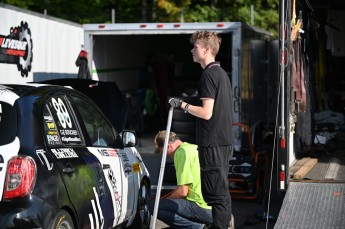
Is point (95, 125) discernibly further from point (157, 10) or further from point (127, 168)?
point (157, 10)

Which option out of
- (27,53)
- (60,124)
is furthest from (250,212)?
(27,53)

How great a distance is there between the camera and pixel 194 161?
296 inches

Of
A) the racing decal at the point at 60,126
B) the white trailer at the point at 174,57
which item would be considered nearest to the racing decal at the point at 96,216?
the racing decal at the point at 60,126

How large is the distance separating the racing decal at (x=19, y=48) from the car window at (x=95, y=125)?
4964mm

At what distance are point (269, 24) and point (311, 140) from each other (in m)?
20.1

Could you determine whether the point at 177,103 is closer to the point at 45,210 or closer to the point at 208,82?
the point at 208,82

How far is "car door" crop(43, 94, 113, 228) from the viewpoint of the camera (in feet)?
21.2

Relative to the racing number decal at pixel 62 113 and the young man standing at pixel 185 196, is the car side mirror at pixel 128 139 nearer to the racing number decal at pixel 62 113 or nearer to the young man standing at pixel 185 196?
the young man standing at pixel 185 196

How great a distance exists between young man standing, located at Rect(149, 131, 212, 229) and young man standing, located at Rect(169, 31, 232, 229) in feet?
1.00

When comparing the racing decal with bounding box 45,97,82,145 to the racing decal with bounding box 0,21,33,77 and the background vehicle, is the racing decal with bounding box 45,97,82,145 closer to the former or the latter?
the background vehicle

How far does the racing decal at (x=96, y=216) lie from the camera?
6816 mm

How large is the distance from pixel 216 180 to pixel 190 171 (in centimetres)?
42

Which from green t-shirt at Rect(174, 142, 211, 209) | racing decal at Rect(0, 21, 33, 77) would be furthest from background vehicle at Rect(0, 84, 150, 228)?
racing decal at Rect(0, 21, 33, 77)

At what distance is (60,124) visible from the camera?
266 inches
